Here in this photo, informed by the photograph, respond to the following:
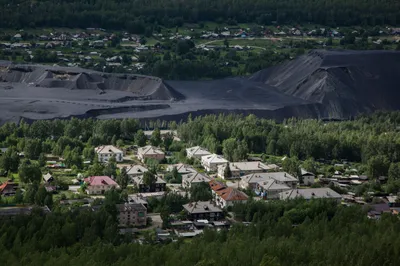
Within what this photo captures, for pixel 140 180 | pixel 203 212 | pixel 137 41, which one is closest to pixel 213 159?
pixel 140 180

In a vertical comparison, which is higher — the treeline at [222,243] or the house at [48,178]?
the treeline at [222,243]

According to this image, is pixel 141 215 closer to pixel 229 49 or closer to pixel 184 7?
pixel 229 49

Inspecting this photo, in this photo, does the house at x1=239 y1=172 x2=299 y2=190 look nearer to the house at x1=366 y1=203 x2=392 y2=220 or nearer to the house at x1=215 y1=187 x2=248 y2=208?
the house at x1=215 y1=187 x2=248 y2=208

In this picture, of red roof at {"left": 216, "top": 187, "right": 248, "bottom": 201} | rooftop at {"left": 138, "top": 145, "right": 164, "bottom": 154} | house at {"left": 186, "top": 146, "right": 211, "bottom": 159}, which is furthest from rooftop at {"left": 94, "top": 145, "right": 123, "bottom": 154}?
red roof at {"left": 216, "top": 187, "right": 248, "bottom": 201}

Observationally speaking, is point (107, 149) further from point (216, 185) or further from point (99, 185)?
point (216, 185)

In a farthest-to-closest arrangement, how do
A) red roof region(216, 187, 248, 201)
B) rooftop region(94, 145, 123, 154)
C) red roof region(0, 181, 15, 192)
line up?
1. rooftop region(94, 145, 123, 154)
2. red roof region(0, 181, 15, 192)
3. red roof region(216, 187, 248, 201)

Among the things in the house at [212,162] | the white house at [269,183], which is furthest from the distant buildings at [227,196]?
the house at [212,162]

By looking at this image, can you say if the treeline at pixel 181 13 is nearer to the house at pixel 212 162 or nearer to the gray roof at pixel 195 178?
the house at pixel 212 162
